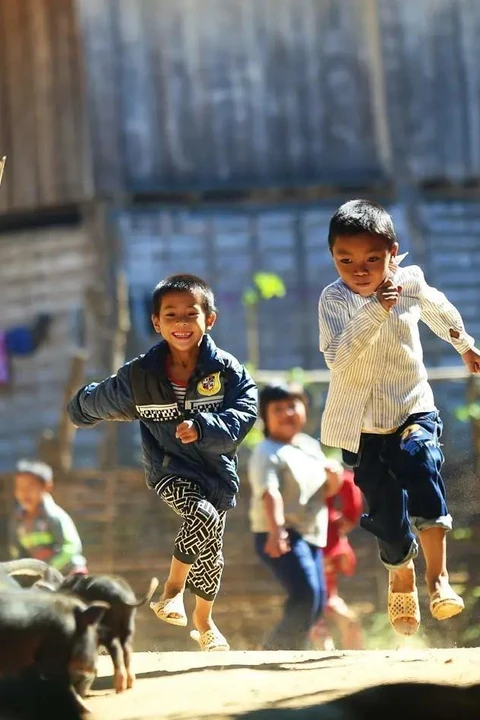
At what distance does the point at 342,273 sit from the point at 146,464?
2.44 feet

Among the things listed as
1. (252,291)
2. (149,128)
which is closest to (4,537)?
(252,291)

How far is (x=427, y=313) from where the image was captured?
408 cm

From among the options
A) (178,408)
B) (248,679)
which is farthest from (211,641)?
(178,408)

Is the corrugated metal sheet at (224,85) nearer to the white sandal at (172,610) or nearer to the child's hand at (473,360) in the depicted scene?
the child's hand at (473,360)

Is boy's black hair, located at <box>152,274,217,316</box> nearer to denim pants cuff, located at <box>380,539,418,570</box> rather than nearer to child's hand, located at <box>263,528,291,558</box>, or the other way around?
denim pants cuff, located at <box>380,539,418,570</box>

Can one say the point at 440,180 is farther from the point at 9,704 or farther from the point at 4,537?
the point at 9,704

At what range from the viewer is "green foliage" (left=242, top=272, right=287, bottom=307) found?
358 inches

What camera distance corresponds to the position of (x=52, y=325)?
952 cm

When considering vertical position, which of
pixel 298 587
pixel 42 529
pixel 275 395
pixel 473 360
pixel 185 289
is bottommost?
pixel 298 587

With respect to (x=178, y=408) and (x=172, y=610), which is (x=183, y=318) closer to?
(x=178, y=408)

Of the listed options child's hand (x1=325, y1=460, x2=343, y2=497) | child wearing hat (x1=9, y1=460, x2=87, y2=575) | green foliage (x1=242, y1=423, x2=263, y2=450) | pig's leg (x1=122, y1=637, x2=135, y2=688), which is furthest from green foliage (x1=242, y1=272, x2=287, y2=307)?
pig's leg (x1=122, y1=637, x2=135, y2=688)

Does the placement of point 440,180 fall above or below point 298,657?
above

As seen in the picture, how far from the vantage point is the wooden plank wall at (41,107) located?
9.41 m

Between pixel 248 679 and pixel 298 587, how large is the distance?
2.23 meters
